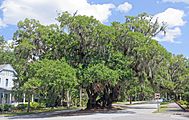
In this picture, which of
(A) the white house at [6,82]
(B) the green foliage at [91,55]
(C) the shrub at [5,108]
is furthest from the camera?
(A) the white house at [6,82]

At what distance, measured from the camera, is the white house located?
161 feet

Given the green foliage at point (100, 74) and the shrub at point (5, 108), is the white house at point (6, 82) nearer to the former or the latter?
the shrub at point (5, 108)

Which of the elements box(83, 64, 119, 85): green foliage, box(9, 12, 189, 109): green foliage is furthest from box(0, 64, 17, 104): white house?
box(83, 64, 119, 85): green foliage

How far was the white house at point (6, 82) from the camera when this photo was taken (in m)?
49.0

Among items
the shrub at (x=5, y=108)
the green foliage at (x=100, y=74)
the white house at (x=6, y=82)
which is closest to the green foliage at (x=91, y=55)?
the green foliage at (x=100, y=74)

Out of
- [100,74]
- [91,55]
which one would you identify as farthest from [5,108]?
[100,74]

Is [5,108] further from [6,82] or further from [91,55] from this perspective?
[91,55]

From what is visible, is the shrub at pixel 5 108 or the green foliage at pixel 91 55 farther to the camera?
the shrub at pixel 5 108

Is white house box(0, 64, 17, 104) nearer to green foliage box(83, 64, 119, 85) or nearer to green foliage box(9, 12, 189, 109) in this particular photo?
green foliage box(9, 12, 189, 109)

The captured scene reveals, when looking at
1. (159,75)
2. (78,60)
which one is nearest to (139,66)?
(159,75)

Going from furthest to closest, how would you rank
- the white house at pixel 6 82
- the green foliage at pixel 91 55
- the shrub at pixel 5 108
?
the white house at pixel 6 82, the shrub at pixel 5 108, the green foliage at pixel 91 55

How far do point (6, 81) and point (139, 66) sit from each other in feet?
81.6

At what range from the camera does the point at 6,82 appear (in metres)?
51.5

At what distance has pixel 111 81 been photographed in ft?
105
